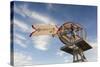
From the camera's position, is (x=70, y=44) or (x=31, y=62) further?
(x=70, y=44)

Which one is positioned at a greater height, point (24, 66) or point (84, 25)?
point (84, 25)
